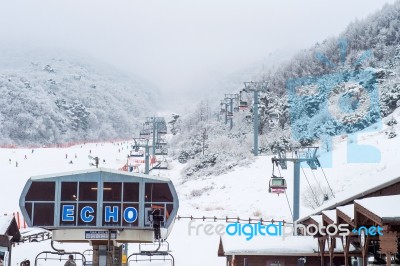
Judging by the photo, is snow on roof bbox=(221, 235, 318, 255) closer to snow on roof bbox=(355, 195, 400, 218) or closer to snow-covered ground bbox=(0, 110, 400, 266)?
snow-covered ground bbox=(0, 110, 400, 266)

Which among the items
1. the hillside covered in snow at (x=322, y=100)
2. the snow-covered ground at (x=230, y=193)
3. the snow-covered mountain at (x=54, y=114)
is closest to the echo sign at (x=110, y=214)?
the snow-covered ground at (x=230, y=193)

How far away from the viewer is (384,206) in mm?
13188

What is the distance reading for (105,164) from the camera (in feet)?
273

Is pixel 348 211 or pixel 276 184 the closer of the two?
pixel 348 211

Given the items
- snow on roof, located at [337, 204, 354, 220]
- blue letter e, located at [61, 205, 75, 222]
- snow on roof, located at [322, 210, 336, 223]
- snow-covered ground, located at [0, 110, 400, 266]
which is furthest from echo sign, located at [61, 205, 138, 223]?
snow on roof, located at [337, 204, 354, 220]

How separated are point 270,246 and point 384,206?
11.8 meters

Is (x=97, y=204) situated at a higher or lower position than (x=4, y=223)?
higher

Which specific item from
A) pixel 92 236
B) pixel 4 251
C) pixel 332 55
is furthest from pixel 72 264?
pixel 332 55

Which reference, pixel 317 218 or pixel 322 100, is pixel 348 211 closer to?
pixel 317 218

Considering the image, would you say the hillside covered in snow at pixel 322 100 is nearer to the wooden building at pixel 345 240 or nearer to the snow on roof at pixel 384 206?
the wooden building at pixel 345 240

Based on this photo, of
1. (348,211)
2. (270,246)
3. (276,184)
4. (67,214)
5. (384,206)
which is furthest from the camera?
(67,214)

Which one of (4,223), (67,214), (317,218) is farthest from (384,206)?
(67,214)

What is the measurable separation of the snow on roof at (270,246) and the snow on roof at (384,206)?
10505mm

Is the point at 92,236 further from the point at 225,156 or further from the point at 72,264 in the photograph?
the point at 225,156
